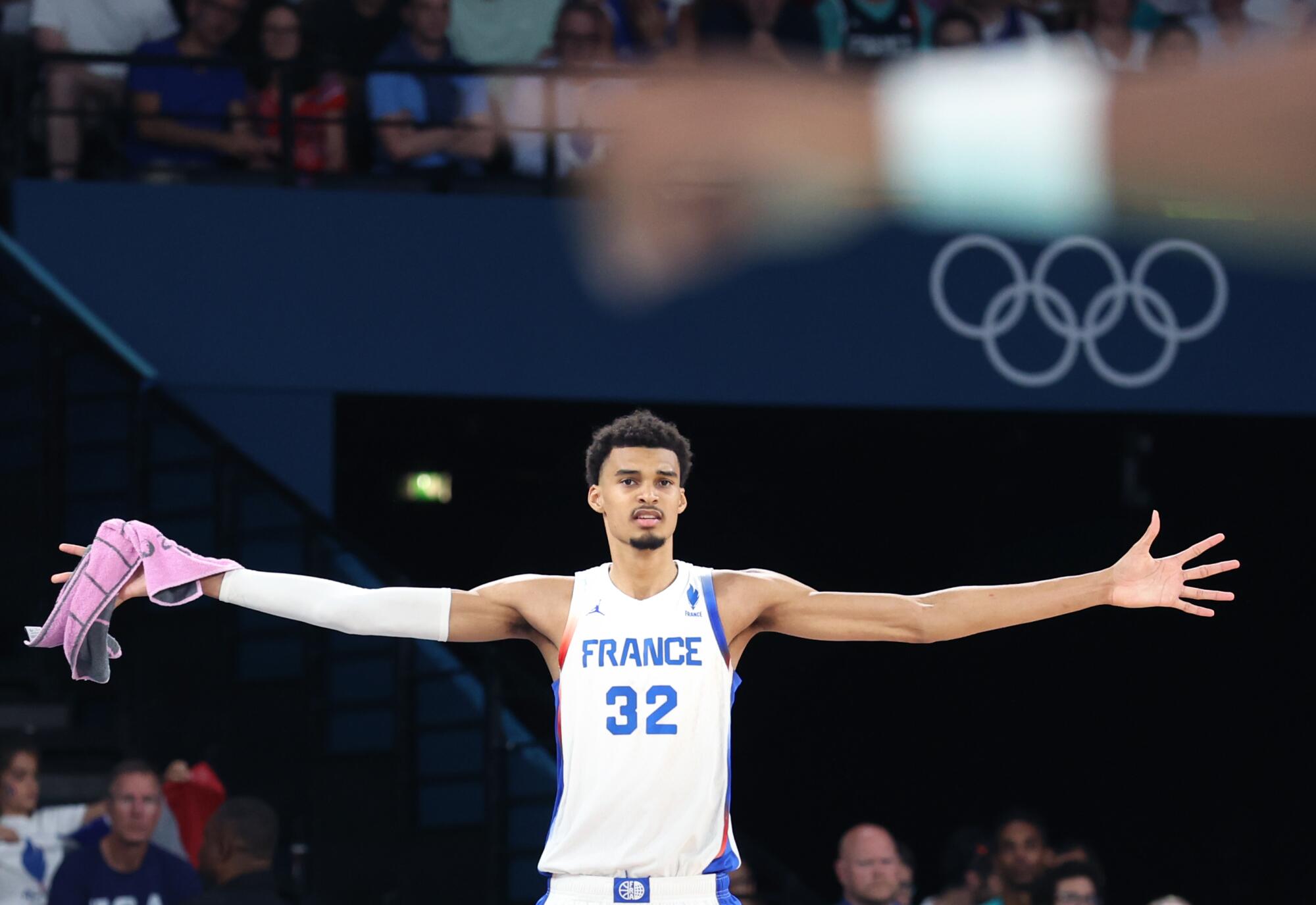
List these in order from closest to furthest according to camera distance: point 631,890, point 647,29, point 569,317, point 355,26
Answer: point 631,890
point 569,317
point 355,26
point 647,29

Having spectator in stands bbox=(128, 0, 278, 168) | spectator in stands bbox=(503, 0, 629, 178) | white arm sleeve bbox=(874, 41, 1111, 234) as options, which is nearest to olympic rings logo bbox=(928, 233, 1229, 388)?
white arm sleeve bbox=(874, 41, 1111, 234)

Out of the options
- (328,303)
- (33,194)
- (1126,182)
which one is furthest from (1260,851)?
(33,194)

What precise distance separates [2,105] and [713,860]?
27.9ft

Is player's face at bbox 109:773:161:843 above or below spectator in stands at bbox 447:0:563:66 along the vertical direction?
below

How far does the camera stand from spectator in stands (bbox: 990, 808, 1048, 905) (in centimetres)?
1005

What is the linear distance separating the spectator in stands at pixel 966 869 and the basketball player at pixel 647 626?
14.7 feet

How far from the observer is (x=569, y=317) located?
39.2 feet

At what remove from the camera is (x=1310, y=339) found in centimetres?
1275

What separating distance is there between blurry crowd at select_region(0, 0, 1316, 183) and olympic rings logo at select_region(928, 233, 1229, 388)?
1.23m

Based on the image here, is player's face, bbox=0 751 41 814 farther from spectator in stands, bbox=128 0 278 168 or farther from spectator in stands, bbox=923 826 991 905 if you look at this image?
spectator in stands, bbox=923 826 991 905

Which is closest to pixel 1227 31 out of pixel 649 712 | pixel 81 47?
pixel 81 47

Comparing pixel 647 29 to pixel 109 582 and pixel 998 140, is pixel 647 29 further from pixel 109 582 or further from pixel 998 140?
pixel 109 582

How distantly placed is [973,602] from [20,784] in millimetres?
5010

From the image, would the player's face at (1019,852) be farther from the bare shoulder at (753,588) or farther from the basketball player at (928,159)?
the bare shoulder at (753,588)
